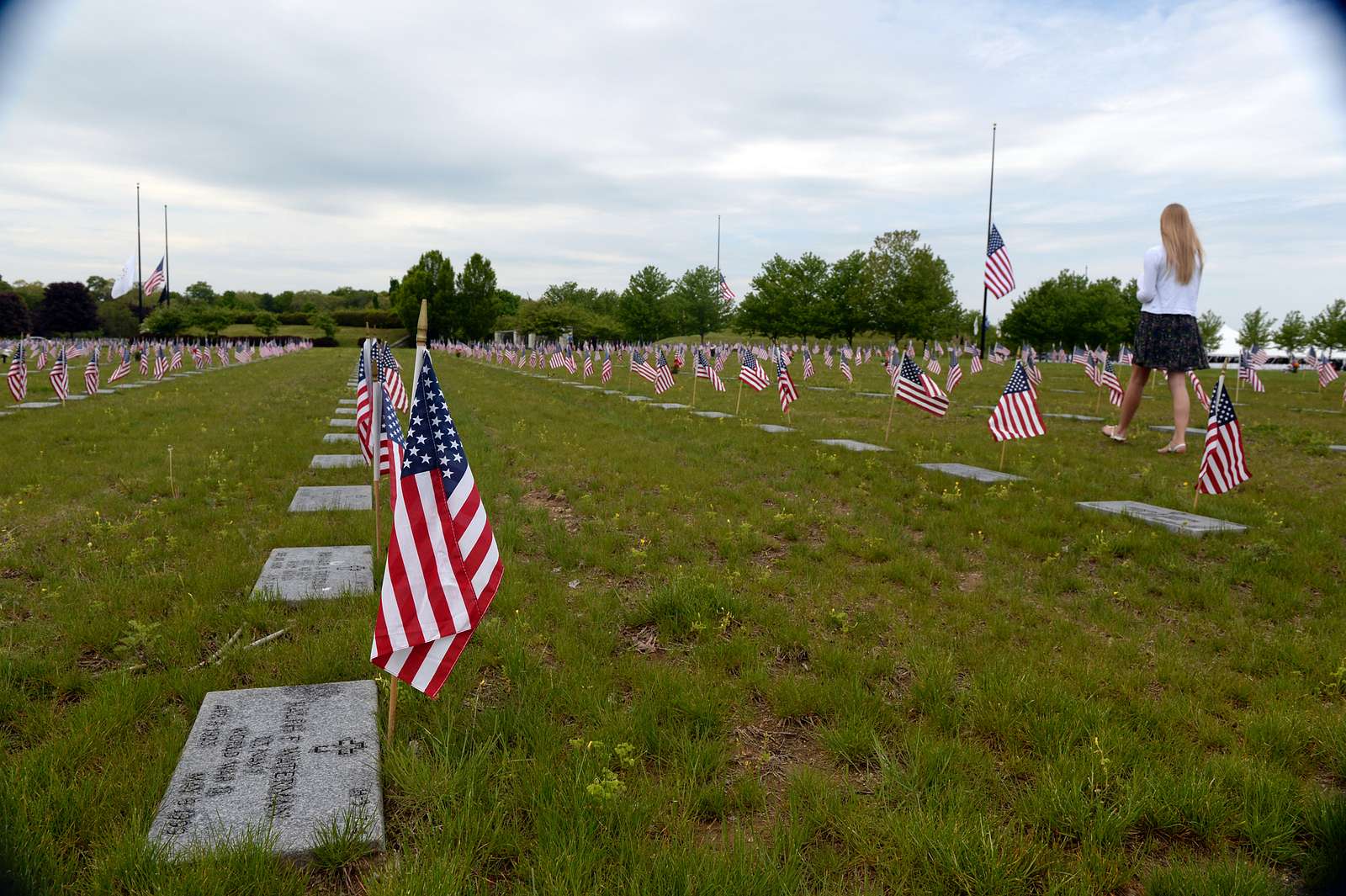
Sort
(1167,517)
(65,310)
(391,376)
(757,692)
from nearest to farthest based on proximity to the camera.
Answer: (757,692), (1167,517), (391,376), (65,310)

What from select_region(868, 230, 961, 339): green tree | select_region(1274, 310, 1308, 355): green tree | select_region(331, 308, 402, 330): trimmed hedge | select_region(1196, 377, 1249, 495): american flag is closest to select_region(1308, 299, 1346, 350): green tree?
select_region(1274, 310, 1308, 355): green tree

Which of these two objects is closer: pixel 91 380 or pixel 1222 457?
pixel 1222 457

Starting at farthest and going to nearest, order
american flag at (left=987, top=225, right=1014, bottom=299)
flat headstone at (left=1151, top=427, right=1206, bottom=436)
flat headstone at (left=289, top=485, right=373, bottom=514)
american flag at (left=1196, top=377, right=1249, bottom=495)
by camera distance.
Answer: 1. american flag at (left=987, top=225, right=1014, bottom=299)
2. flat headstone at (left=1151, top=427, right=1206, bottom=436)
3. flat headstone at (left=289, top=485, right=373, bottom=514)
4. american flag at (left=1196, top=377, right=1249, bottom=495)

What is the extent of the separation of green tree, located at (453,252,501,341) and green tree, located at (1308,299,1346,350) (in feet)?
263

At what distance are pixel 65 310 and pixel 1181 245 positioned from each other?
324 feet

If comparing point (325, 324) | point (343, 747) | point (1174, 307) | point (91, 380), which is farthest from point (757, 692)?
point (325, 324)

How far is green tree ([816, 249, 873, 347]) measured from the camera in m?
67.2

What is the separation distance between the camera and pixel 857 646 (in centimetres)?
361

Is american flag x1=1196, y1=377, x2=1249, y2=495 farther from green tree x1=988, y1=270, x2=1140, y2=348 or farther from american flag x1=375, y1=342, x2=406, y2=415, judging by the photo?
green tree x1=988, y1=270, x2=1140, y2=348

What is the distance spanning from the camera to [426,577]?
271 centimetres

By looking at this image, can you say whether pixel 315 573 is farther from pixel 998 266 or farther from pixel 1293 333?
pixel 1293 333

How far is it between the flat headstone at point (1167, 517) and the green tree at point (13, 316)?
289 feet

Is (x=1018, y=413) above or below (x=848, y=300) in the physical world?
below

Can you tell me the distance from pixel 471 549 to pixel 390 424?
1.65m
